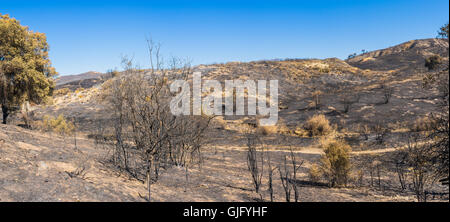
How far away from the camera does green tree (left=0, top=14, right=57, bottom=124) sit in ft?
47.2

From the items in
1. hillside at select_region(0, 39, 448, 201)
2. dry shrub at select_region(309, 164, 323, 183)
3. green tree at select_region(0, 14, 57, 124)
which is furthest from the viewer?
green tree at select_region(0, 14, 57, 124)

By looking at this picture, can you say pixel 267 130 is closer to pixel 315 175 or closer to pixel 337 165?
pixel 315 175

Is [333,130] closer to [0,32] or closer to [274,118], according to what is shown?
[274,118]

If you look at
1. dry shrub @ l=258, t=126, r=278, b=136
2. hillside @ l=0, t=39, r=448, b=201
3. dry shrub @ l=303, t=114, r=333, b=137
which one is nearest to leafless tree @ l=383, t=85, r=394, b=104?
hillside @ l=0, t=39, r=448, b=201

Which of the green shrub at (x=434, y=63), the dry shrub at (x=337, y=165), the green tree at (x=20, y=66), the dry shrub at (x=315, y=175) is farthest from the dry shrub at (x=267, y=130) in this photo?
the green tree at (x=20, y=66)

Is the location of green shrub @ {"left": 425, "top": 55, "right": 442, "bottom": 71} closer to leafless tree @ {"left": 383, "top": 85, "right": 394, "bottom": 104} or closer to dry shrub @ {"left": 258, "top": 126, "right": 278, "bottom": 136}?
leafless tree @ {"left": 383, "top": 85, "right": 394, "bottom": 104}

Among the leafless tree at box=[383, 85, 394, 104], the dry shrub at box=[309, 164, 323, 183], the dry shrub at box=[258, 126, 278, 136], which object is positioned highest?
the leafless tree at box=[383, 85, 394, 104]

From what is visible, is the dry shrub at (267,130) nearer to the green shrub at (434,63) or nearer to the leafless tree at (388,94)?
the green shrub at (434,63)

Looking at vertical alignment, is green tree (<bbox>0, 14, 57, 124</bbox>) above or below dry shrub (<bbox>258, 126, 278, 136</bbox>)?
above

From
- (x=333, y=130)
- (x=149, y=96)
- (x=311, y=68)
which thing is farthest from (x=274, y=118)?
(x=311, y=68)

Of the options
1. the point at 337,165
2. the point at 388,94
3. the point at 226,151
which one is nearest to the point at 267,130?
the point at 226,151

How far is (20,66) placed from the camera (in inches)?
Result: 561

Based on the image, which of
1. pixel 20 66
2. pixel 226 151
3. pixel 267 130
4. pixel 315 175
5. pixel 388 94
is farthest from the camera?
pixel 388 94

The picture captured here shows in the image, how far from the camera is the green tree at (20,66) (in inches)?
566
